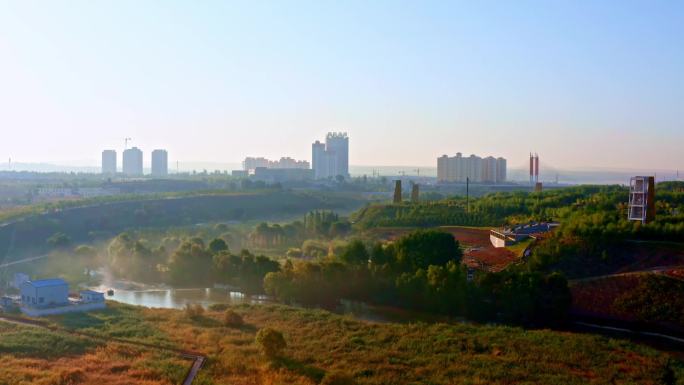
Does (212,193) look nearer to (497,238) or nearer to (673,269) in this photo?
(497,238)

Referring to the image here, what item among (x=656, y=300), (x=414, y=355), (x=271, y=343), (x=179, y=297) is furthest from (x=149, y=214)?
(x=414, y=355)

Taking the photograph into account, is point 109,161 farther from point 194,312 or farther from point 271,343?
point 271,343

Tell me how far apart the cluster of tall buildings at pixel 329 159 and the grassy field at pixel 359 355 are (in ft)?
203

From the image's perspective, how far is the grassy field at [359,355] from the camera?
8445mm

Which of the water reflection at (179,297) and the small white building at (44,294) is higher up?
the small white building at (44,294)

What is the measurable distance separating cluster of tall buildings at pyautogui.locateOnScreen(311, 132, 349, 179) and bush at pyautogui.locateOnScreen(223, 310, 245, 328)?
6124 centimetres

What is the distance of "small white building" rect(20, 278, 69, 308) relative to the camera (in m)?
12.4

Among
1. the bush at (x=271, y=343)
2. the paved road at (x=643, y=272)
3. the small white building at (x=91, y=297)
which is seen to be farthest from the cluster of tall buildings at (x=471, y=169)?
the bush at (x=271, y=343)

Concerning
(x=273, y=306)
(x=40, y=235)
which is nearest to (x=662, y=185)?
(x=273, y=306)

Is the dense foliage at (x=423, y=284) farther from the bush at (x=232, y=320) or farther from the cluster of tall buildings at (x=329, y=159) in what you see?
the cluster of tall buildings at (x=329, y=159)

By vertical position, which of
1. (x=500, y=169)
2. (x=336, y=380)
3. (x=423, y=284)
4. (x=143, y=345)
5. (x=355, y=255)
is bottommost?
(x=143, y=345)

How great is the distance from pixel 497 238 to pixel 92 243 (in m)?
13.8

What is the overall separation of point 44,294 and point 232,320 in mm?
3675

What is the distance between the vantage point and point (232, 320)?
456 inches
